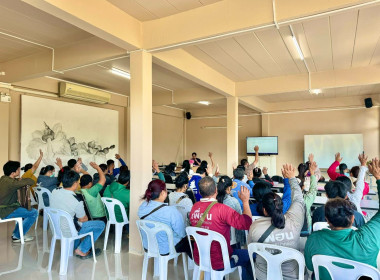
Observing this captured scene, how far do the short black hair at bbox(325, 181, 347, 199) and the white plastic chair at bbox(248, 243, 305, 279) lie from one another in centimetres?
107

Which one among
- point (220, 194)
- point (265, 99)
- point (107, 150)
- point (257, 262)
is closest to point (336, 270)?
point (257, 262)

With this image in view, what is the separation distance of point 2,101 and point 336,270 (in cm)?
633

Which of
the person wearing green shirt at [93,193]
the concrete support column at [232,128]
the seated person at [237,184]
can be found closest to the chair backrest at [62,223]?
the person wearing green shirt at [93,193]

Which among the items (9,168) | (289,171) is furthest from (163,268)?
(9,168)

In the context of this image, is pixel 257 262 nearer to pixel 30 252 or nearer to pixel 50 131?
pixel 30 252

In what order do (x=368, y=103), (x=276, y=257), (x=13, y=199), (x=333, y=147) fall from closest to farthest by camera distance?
(x=276, y=257)
(x=13, y=199)
(x=368, y=103)
(x=333, y=147)

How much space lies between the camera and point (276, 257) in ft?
6.09

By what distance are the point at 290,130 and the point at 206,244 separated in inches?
337

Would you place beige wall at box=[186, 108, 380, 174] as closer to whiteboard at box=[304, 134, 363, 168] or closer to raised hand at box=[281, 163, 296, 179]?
whiteboard at box=[304, 134, 363, 168]

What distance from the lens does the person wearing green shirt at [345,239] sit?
1609mm

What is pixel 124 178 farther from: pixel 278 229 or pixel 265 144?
pixel 265 144

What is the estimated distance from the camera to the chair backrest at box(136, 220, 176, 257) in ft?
8.41

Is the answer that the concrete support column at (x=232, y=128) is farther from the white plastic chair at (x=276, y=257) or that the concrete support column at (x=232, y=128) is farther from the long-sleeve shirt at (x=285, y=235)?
the white plastic chair at (x=276, y=257)

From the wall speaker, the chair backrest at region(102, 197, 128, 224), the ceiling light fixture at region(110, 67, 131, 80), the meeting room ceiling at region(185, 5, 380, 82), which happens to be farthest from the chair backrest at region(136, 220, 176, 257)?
the wall speaker
